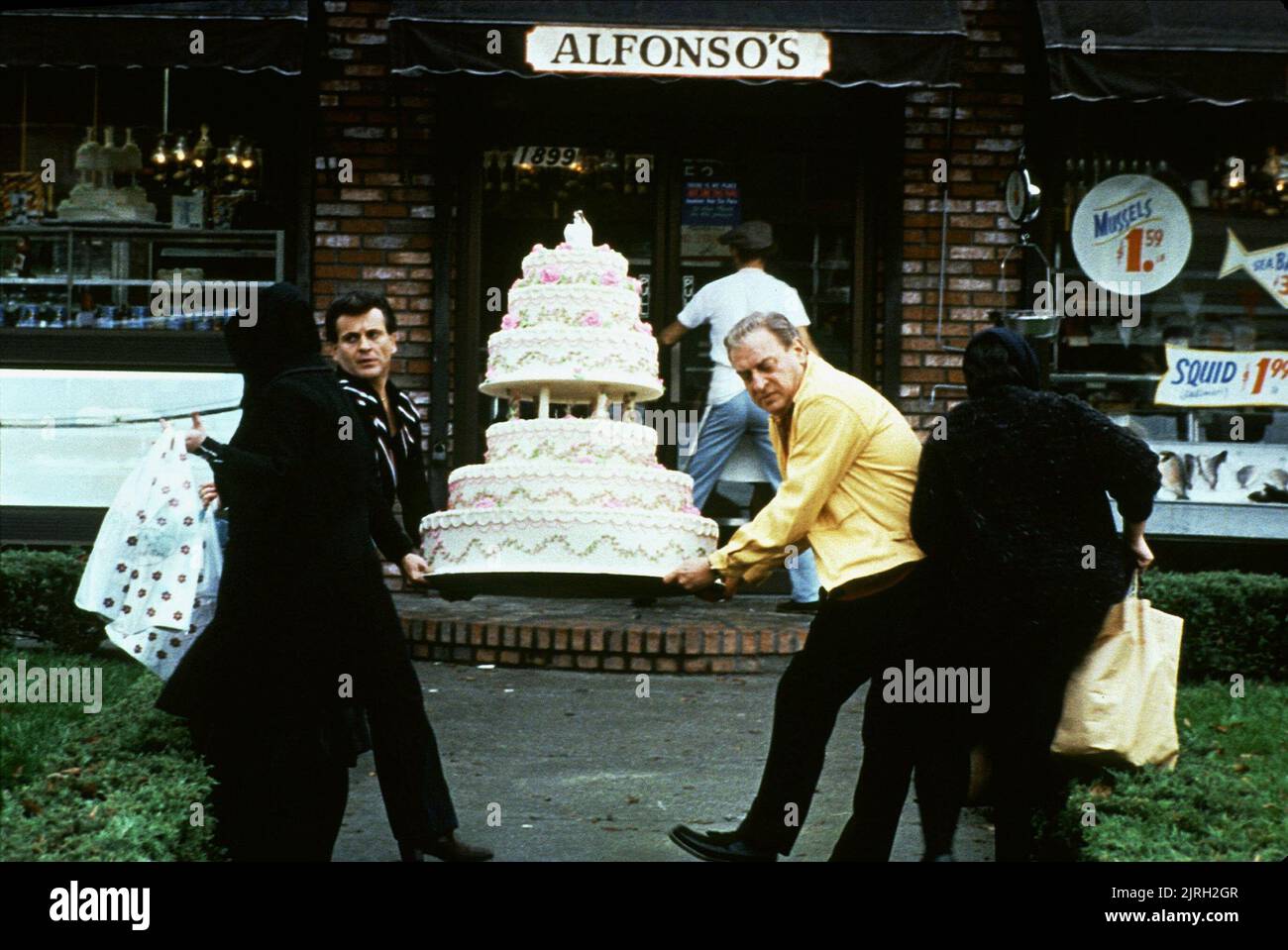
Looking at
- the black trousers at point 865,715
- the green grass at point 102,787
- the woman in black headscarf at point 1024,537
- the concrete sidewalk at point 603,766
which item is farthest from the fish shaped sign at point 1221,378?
the green grass at point 102,787

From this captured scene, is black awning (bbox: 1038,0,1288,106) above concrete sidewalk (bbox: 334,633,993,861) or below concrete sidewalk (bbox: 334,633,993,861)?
above

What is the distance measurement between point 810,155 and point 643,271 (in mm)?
1407

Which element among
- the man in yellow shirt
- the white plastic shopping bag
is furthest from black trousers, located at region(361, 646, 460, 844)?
Answer: the white plastic shopping bag

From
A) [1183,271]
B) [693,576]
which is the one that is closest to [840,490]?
[693,576]

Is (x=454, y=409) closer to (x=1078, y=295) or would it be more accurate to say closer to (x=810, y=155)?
(x=810, y=155)

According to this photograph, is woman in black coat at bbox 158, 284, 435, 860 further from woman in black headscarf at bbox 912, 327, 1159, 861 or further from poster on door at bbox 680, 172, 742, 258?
poster on door at bbox 680, 172, 742, 258

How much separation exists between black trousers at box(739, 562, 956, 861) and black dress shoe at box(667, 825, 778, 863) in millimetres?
44

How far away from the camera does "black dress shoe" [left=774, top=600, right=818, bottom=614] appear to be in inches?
364

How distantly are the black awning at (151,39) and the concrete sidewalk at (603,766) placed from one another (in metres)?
3.76

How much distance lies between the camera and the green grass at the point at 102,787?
4.09m

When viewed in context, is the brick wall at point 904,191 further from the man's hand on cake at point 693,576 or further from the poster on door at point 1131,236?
the man's hand on cake at point 693,576

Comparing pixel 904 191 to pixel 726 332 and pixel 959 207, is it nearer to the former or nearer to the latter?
pixel 959 207

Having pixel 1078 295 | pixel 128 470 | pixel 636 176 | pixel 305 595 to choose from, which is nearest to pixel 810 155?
pixel 636 176

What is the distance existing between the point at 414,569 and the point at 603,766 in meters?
1.77
